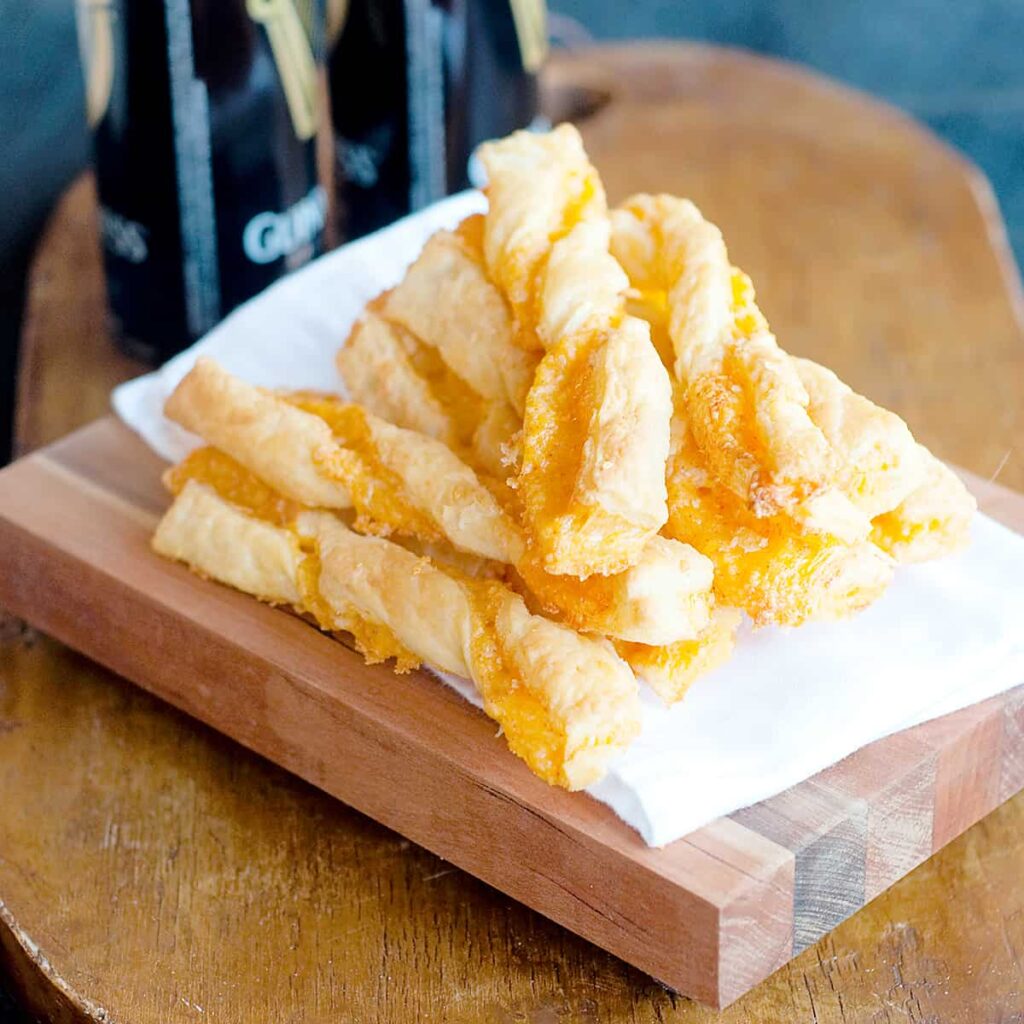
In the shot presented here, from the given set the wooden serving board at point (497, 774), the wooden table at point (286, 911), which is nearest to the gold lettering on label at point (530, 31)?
the wooden table at point (286, 911)

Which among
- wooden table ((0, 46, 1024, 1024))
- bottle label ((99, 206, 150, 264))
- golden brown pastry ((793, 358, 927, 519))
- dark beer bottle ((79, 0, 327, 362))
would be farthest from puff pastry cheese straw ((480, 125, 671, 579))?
bottle label ((99, 206, 150, 264))

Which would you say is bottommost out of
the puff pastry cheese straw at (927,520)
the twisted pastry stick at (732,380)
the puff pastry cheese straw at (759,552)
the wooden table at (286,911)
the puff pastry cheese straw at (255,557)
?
the wooden table at (286,911)

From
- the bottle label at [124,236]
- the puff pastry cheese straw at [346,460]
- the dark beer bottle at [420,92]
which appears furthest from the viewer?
the dark beer bottle at [420,92]

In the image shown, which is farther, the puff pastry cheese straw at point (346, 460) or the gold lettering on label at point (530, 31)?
the gold lettering on label at point (530, 31)

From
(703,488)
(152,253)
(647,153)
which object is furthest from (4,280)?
(703,488)

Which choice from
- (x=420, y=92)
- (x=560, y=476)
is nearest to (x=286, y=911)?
(x=560, y=476)

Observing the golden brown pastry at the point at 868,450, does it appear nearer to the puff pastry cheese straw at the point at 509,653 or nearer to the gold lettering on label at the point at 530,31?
the puff pastry cheese straw at the point at 509,653
